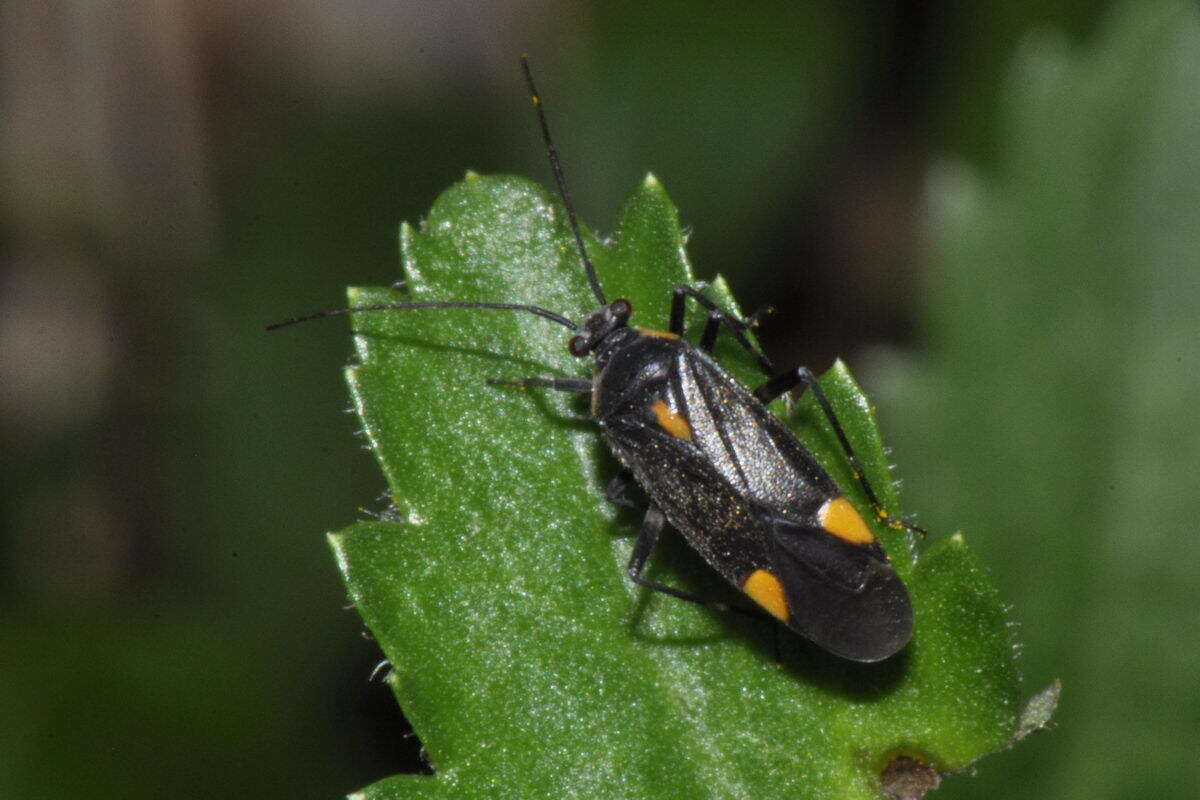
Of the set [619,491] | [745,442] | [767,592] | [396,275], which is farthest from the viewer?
[396,275]

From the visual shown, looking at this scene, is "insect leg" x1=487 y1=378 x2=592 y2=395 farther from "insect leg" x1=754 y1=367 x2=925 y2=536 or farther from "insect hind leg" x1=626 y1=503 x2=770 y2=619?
"insect leg" x1=754 y1=367 x2=925 y2=536

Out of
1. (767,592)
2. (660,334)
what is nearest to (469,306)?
(660,334)

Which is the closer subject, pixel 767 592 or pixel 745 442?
pixel 767 592

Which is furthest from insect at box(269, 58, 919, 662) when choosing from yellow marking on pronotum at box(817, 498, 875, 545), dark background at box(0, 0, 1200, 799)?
dark background at box(0, 0, 1200, 799)

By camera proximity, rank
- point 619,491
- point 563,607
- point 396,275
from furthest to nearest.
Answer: point 396,275, point 619,491, point 563,607

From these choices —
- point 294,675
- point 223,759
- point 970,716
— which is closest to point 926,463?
point 970,716

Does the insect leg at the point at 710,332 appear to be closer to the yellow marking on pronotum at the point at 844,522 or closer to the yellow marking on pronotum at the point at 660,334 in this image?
the yellow marking on pronotum at the point at 660,334

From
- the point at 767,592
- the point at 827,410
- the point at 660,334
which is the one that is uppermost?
the point at 660,334

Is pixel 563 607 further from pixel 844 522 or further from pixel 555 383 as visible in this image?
pixel 844 522

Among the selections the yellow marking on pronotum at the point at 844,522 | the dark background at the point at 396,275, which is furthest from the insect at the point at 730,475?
the dark background at the point at 396,275
